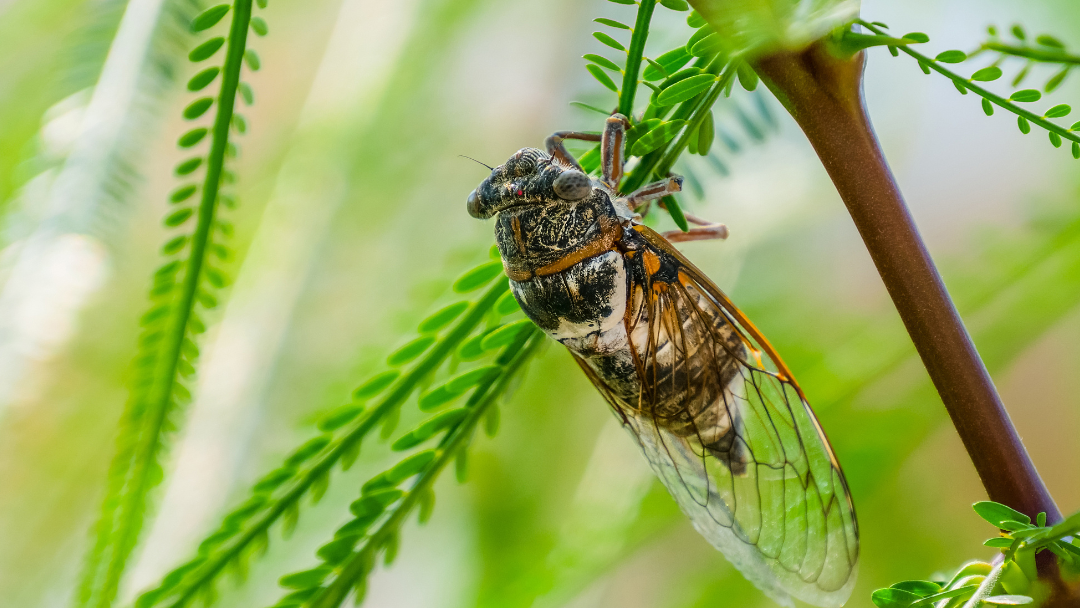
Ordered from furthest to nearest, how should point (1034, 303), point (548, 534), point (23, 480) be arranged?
1. point (23, 480)
2. point (548, 534)
3. point (1034, 303)

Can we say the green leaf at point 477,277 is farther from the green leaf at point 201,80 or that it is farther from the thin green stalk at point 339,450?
the green leaf at point 201,80

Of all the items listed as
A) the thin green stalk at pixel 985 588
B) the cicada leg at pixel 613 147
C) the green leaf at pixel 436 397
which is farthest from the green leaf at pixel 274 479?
the thin green stalk at pixel 985 588

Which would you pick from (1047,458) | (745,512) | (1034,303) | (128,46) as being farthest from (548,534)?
(1047,458)

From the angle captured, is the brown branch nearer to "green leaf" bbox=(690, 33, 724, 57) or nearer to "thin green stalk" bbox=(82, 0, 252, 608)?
"green leaf" bbox=(690, 33, 724, 57)

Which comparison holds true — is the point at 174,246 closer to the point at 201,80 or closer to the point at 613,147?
the point at 201,80

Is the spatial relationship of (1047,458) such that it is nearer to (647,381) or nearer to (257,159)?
(647,381)

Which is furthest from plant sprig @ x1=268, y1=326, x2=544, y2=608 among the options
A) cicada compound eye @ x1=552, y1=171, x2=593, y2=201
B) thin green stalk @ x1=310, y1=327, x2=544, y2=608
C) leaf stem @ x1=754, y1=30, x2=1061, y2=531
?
leaf stem @ x1=754, y1=30, x2=1061, y2=531
